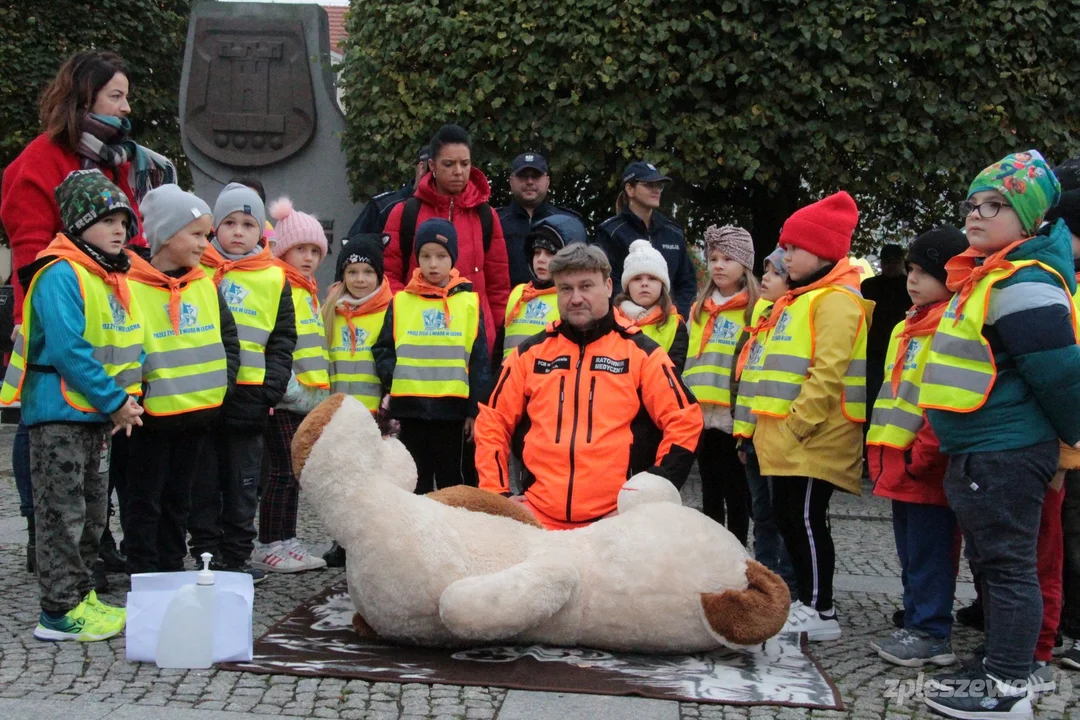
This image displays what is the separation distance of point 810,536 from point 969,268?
132cm

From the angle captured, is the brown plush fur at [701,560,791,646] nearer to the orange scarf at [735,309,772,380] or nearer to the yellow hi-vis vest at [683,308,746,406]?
the orange scarf at [735,309,772,380]

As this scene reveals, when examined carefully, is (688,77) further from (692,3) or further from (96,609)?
(96,609)

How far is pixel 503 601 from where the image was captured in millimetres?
3914

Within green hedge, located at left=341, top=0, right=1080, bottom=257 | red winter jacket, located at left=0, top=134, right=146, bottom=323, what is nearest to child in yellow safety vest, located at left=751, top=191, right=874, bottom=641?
red winter jacket, located at left=0, top=134, right=146, bottom=323

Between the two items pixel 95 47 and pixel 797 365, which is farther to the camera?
pixel 95 47

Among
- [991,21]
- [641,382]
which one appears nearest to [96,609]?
[641,382]

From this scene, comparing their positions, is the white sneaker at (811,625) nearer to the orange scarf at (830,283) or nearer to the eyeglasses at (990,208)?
the orange scarf at (830,283)

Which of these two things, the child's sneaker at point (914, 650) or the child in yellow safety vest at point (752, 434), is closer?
the child's sneaker at point (914, 650)

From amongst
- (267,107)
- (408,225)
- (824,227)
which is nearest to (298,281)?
(408,225)

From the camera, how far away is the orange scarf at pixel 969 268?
4.00 metres

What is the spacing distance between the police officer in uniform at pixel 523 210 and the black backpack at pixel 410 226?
37cm

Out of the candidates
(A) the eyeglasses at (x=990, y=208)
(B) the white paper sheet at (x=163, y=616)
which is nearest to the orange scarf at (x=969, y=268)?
(A) the eyeglasses at (x=990, y=208)

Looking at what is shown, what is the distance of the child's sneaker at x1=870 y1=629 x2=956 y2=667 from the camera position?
445 centimetres

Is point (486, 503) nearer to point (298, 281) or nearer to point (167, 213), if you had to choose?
point (167, 213)
